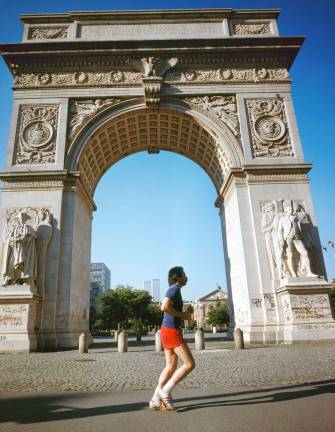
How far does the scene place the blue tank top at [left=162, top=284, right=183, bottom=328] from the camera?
3779 millimetres

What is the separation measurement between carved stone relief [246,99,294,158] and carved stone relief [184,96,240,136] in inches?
33.3

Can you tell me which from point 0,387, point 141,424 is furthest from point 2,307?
point 141,424

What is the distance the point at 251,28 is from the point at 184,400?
860 inches

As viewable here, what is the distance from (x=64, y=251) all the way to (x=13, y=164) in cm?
555

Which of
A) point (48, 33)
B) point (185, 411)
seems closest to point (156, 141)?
point (48, 33)

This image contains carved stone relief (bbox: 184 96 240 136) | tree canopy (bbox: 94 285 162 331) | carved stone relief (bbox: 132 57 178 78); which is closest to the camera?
carved stone relief (bbox: 184 96 240 136)

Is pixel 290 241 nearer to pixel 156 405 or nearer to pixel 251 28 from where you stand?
pixel 156 405

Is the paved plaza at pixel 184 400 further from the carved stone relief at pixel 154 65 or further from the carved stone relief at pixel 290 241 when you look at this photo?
the carved stone relief at pixel 154 65

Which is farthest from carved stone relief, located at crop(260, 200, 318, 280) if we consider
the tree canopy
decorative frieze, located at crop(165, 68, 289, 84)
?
the tree canopy

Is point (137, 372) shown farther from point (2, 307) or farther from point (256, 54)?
point (256, 54)

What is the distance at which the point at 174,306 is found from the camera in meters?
3.90

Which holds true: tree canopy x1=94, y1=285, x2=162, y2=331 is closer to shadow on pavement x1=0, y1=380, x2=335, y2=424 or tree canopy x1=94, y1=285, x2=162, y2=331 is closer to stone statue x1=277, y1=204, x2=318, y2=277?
stone statue x1=277, y1=204, x2=318, y2=277

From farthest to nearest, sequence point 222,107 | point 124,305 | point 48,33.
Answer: point 124,305
point 48,33
point 222,107

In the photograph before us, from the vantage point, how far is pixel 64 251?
15039 millimetres
